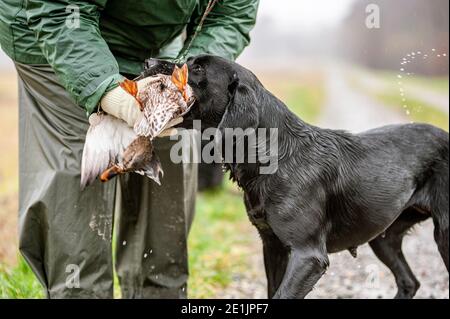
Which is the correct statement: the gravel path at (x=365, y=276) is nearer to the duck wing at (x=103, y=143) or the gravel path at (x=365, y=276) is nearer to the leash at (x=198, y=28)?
the leash at (x=198, y=28)

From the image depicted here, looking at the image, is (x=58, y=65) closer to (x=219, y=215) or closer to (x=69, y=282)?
(x=69, y=282)

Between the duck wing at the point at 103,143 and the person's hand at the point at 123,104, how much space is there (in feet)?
0.30

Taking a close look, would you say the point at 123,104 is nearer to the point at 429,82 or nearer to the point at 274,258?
the point at 274,258

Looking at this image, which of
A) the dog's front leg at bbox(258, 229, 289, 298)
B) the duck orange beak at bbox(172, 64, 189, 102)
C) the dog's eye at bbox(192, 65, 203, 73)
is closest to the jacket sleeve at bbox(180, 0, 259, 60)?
the dog's eye at bbox(192, 65, 203, 73)

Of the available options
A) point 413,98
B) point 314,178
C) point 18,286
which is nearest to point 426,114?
point 413,98

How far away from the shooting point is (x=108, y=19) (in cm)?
401

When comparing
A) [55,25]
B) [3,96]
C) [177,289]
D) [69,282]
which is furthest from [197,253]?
[3,96]

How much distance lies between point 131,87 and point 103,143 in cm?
37

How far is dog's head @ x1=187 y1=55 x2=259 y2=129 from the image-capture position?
360cm

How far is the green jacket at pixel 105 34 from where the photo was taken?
11.7 ft

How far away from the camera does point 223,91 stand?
→ 3.64 m

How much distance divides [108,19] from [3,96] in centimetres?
1520
